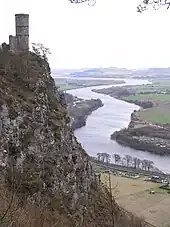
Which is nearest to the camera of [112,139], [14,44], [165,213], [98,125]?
[14,44]

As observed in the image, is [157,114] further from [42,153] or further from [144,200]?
[42,153]

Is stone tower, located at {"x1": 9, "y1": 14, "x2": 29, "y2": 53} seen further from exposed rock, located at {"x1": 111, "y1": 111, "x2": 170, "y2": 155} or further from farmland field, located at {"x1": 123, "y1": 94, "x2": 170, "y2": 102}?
farmland field, located at {"x1": 123, "y1": 94, "x2": 170, "y2": 102}

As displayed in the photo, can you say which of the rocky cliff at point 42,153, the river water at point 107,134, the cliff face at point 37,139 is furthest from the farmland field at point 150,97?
the cliff face at point 37,139

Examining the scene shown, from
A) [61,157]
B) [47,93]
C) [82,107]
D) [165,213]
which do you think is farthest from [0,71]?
[82,107]

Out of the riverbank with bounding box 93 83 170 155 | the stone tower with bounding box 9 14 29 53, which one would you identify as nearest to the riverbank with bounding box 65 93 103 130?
the riverbank with bounding box 93 83 170 155

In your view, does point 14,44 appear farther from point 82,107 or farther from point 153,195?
point 82,107

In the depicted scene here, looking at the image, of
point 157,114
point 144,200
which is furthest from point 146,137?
point 144,200
